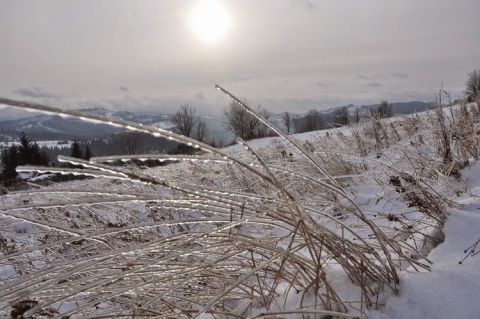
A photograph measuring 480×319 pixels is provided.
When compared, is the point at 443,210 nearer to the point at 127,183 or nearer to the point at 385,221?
the point at 385,221

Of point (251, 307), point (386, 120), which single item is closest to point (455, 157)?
point (251, 307)

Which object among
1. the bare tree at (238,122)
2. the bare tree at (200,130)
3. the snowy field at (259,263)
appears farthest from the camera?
the bare tree at (200,130)

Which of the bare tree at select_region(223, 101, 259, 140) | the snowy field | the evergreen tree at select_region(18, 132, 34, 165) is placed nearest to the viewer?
the snowy field

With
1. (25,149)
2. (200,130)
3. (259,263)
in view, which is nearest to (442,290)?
(259,263)

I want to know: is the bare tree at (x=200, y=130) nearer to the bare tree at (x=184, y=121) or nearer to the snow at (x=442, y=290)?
the bare tree at (x=184, y=121)

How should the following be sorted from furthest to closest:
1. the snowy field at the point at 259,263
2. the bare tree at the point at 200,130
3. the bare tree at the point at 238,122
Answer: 1. the bare tree at the point at 200,130
2. the bare tree at the point at 238,122
3. the snowy field at the point at 259,263

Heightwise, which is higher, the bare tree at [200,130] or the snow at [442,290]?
the bare tree at [200,130]

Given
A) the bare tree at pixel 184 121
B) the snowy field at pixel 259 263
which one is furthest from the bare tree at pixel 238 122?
the snowy field at pixel 259 263

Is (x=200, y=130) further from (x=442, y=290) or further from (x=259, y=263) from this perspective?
(x=442, y=290)

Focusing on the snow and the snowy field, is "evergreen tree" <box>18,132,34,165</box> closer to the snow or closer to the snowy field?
the snowy field

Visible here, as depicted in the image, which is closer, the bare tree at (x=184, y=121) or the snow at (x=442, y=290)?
the snow at (x=442, y=290)

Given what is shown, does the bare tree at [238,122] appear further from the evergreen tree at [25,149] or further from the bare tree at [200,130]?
the evergreen tree at [25,149]

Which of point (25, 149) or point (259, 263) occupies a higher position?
point (259, 263)

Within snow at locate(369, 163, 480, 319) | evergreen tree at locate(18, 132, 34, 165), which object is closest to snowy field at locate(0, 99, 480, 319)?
snow at locate(369, 163, 480, 319)
